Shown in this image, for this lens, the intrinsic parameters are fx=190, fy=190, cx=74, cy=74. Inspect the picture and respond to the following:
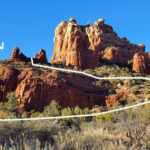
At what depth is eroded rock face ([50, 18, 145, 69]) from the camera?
54.3 m

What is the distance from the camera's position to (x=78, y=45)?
190ft

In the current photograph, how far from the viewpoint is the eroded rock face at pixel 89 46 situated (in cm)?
5429

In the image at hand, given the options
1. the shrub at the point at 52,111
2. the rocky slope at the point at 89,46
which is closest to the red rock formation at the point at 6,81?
the shrub at the point at 52,111

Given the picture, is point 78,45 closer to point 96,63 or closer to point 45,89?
point 96,63

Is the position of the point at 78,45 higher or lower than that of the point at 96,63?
higher

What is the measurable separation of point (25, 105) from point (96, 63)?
31.0 meters

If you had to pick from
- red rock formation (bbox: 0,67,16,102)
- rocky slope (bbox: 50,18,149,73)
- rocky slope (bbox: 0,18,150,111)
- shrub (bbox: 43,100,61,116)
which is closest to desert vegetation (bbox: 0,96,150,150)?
shrub (bbox: 43,100,61,116)

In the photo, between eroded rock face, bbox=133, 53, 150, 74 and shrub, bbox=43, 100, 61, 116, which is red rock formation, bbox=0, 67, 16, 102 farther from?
eroded rock face, bbox=133, 53, 150, 74

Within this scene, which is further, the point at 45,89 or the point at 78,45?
the point at 78,45

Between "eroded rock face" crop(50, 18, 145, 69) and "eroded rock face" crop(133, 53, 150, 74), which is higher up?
A: "eroded rock face" crop(50, 18, 145, 69)

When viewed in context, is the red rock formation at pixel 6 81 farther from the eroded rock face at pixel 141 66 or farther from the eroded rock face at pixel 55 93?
the eroded rock face at pixel 141 66

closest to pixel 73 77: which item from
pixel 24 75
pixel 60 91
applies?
pixel 60 91

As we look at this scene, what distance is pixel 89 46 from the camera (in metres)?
→ 74.7

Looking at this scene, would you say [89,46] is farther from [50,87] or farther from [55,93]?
[55,93]
